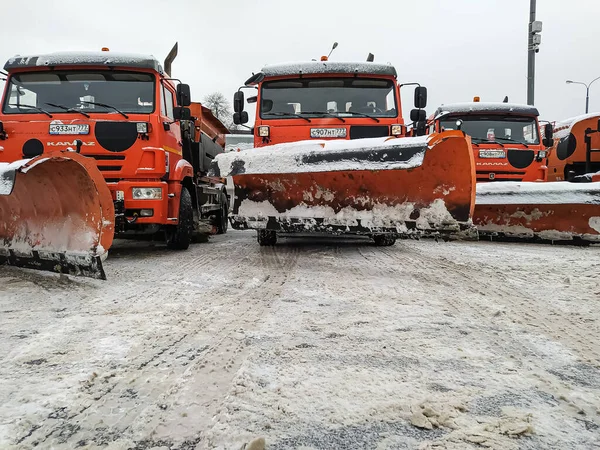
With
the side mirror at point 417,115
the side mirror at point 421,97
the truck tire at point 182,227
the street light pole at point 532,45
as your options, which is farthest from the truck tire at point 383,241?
the street light pole at point 532,45

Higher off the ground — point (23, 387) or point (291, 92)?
point (291, 92)

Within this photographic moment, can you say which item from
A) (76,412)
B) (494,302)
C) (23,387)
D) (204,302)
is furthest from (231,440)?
(494,302)

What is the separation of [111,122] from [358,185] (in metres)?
2.93

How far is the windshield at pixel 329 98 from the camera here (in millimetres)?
6293

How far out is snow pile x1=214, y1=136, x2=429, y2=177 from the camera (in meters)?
4.33

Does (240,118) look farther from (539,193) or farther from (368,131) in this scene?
(539,193)

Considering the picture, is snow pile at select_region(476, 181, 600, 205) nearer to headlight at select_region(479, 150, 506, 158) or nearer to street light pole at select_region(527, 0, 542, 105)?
headlight at select_region(479, 150, 506, 158)

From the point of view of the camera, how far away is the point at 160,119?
5699mm

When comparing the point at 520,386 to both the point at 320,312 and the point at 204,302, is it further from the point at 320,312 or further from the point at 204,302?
the point at 204,302

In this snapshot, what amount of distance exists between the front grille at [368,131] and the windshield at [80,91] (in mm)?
2502

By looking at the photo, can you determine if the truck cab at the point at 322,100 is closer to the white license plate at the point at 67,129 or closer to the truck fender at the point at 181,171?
the truck fender at the point at 181,171

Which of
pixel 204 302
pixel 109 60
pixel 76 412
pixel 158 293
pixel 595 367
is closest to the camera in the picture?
pixel 76 412

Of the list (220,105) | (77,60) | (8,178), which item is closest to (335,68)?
(77,60)

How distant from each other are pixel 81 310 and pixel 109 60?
3.74 metres
